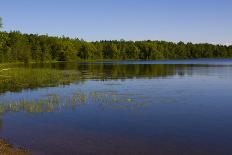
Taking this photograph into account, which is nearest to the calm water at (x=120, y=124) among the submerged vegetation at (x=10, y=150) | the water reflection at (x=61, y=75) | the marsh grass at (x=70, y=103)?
the marsh grass at (x=70, y=103)

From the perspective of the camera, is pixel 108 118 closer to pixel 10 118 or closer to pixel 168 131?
pixel 168 131

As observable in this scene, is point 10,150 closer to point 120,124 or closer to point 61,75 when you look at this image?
point 120,124

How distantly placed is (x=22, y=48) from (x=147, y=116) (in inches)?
4567

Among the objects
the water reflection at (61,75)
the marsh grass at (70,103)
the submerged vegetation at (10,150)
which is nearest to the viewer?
the submerged vegetation at (10,150)

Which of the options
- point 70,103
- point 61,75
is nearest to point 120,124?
point 70,103

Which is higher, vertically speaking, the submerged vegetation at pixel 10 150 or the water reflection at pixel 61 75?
the water reflection at pixel 61 75

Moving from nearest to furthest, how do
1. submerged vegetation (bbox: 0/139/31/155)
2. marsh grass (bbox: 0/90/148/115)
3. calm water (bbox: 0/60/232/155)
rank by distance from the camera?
submerged vegetation (bbox: 0/139/31/155), calm water (bbox: 0/60/232/155), marsh grass (bbox: 0/90/148/115)

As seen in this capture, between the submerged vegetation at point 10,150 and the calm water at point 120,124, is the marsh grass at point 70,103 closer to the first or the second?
the calm water at point 120,124

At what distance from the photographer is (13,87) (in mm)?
44562

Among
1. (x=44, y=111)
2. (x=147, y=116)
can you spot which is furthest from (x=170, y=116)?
(x=44, y=111)

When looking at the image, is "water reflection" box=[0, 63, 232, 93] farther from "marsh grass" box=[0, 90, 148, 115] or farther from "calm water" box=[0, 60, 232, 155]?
"calm water" box=[0, 60, 232, 155]

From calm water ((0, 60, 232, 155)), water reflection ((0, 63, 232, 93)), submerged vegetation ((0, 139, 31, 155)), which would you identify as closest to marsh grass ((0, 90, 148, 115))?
calm water ((0, 60, 232, 155))

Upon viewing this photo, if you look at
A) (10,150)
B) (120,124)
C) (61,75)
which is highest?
(61,75)

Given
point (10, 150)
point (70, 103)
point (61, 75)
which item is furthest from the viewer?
point (61, 75)
